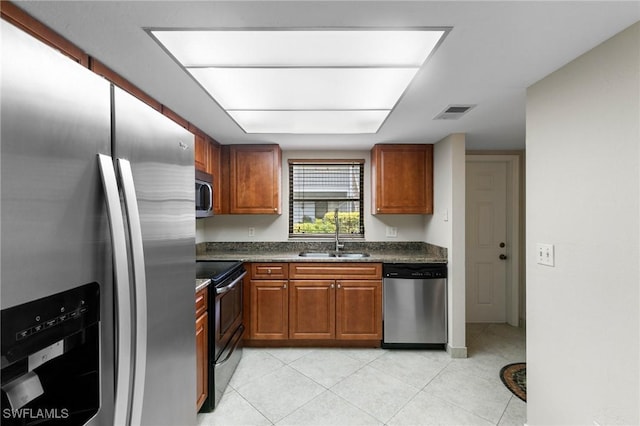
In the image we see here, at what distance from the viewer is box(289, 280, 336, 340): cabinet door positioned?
2840 mm

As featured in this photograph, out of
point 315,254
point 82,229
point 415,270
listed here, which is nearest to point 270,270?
point 315,254

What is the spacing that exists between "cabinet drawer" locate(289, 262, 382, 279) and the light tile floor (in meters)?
0.75

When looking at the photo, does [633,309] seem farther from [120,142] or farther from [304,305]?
[304,305]

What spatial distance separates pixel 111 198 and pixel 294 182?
2.92 meters

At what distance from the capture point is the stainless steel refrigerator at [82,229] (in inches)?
19.2

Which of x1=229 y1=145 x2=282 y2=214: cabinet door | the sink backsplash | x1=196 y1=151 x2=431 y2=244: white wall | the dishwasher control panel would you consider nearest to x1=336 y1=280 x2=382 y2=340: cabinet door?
the dishwasher control panel

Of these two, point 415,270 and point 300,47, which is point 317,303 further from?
point 300,47

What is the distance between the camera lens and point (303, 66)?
1511mm

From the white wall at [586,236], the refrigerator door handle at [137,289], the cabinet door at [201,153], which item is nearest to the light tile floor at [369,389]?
the white wall at [586,236]

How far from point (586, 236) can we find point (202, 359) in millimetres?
2317

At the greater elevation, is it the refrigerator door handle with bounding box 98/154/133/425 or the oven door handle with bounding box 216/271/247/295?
the refrigerator door handle with bounding box 98/154/133/425

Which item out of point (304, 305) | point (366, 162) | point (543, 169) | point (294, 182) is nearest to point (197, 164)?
point (294, 182)

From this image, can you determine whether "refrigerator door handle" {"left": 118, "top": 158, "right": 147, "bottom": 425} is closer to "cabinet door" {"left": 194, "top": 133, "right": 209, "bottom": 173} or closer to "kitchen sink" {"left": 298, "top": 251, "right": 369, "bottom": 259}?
"cabinet door" {"left": 194, "top": 133, "right": 209, "bottom": 173}

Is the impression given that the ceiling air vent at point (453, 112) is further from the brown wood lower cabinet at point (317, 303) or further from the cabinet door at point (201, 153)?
the cabinet door at point (201, 153)
